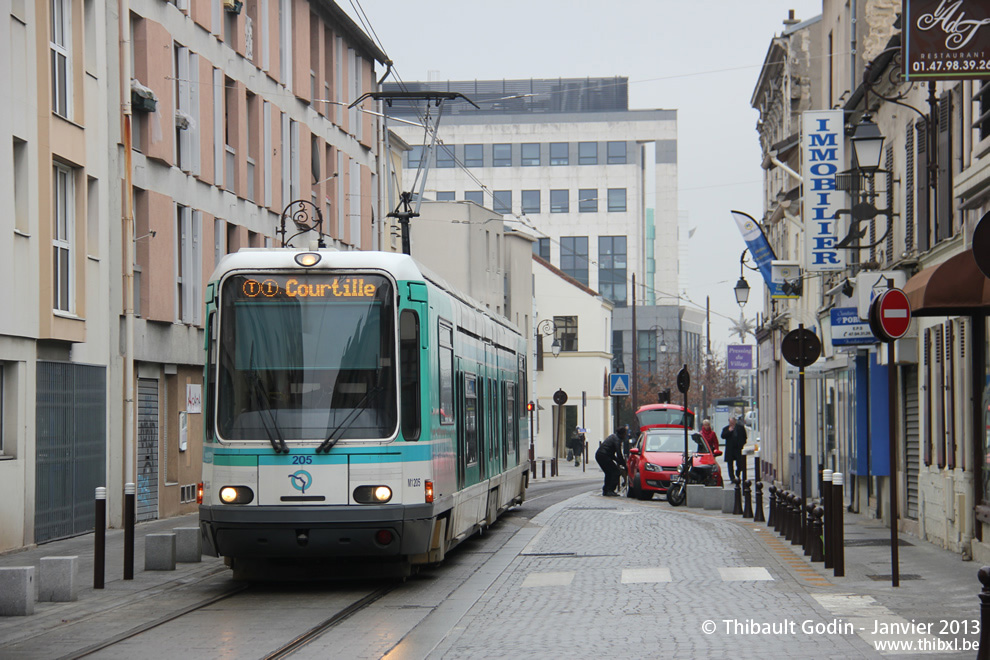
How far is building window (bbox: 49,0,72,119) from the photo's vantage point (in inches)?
881

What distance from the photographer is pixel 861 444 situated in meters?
26.4

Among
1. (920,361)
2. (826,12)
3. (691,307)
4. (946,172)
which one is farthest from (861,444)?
(691,307)

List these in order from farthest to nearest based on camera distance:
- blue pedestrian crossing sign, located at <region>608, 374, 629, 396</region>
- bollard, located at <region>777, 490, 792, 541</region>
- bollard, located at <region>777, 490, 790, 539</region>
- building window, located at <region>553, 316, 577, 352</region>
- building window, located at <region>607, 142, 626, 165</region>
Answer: building window, located at <region>607, 142, 626, 165</region> → building window, located at <region>553, 316, 577, 352</region> → blue pedestrian crossing sign, located at <region>608, 374, 629, 396</region> → bollard, located at <region>777, 490, 790, 539</region> → bollard, located at <region>777, 490, 792, 541</region>

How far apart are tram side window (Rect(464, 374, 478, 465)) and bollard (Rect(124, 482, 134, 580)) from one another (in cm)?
395

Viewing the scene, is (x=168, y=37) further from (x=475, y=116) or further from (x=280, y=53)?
(x=475, y=116)

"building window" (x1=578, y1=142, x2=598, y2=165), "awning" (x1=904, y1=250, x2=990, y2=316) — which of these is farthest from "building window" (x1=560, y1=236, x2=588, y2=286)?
"awning" (x1=904, y1=250, x2=990, y2=316)

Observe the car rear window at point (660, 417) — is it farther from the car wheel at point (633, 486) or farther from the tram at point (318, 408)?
the tram at point (318, 408)

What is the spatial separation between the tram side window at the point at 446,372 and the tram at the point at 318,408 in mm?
863

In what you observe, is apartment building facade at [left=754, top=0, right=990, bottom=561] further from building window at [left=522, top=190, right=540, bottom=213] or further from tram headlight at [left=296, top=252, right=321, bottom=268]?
building window at [left=522, top=190, right=540, bottom=213]

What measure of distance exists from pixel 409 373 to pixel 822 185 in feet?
46.7

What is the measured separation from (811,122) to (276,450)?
15.4 metres

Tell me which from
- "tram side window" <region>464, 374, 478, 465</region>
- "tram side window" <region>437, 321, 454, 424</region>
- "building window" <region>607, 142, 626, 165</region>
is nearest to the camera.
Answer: "tram side window" <region>437, 321, 454, 424</region>

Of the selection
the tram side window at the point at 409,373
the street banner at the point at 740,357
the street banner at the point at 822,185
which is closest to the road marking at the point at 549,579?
the tram side window at the point at 409,373

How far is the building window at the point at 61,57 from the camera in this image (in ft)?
73.4
